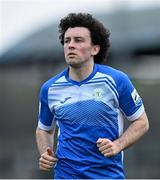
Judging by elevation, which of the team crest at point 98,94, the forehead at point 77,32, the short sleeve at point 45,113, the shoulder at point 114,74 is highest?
the forehead at point 77,32

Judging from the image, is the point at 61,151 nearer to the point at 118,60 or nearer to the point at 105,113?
the point at 105,113

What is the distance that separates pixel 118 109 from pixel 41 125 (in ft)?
2.51

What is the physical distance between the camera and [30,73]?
16.3m

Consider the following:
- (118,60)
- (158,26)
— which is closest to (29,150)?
(118,60)

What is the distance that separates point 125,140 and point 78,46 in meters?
0.85

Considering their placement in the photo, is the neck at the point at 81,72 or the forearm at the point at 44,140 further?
the forearm at the point at 44,140

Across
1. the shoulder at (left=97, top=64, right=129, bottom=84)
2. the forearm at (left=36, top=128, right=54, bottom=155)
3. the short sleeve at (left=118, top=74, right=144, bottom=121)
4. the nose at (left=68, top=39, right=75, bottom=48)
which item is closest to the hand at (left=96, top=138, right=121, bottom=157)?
the short sleeve at (left=118, top=74, right=144, bottom=121)

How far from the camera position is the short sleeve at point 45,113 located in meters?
7.43

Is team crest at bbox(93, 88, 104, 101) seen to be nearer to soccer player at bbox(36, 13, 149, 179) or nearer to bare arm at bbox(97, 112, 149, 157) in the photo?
soccer player at bbox(36, 13, 149, 179)

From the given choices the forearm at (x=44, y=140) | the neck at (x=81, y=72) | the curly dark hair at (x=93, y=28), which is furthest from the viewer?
the forearm at (x=44, y=140)

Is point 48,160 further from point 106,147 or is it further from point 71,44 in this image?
point 71,44

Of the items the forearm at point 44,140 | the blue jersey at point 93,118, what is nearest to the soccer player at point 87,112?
the blue jersey at point 93,118

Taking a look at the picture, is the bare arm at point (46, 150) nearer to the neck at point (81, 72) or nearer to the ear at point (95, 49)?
the neck at point (81, 72)

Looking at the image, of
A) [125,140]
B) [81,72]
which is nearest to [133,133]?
[125,140]
